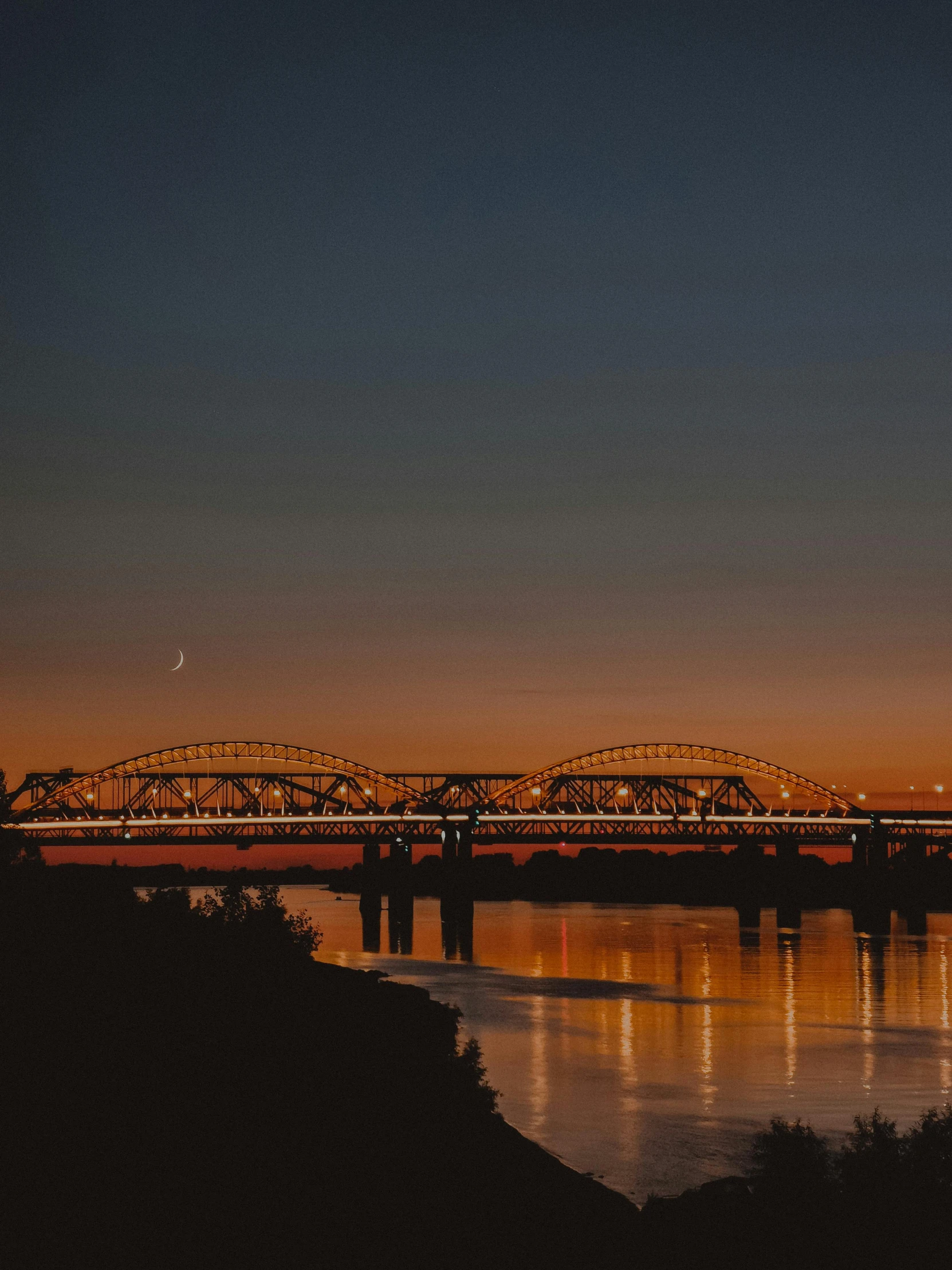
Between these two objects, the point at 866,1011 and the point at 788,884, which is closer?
the point at 866,1011

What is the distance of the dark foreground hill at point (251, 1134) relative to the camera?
23.2 m

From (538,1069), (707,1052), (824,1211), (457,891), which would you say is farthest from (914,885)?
(824,1211)

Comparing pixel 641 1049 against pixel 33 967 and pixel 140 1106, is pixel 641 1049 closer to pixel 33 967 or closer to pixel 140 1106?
pixel 33 967

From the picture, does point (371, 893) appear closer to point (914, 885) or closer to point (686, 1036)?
point (914, 885)

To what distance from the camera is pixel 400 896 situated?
13638 centimetres

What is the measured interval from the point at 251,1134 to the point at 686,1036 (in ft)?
120

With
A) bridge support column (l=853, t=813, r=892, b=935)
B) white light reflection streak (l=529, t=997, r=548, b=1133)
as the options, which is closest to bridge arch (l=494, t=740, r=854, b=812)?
bridge support column (l=853, t=813, r=892, b=935)

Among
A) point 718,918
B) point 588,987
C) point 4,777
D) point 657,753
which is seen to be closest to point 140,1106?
point 4,777

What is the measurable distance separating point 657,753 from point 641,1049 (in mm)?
112757

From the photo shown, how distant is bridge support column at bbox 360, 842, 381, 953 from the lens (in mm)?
129125

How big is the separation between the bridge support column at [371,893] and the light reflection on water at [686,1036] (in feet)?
15.9

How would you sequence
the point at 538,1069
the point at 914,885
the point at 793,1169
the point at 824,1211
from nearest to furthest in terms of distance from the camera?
the point at 824,1211 < the point at 793,1169 < the point at 538,1069 < the point at 914,885

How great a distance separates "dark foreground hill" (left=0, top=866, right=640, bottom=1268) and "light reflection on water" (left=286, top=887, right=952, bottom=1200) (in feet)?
17.6

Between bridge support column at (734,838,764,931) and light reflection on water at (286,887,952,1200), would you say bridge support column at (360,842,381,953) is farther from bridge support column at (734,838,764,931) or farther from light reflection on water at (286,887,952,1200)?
bridge support column at (734,838,764,931)
